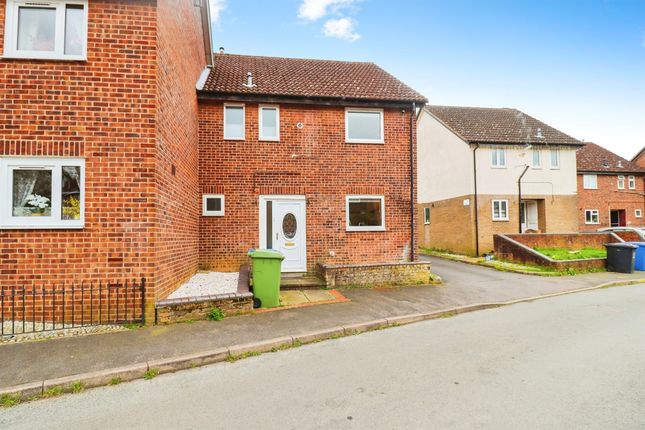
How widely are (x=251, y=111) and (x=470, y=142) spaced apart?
1286cm

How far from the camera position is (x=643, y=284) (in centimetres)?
1083

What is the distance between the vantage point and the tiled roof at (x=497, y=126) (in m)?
19.0

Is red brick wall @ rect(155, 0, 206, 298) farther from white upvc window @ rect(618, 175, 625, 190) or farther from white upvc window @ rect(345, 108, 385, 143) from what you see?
white upvc window @ rect(618, 175, 625, 190)

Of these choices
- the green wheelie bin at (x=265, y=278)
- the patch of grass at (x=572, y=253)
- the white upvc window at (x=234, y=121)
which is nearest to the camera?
the green wheelie bin at (x=265, y=278)

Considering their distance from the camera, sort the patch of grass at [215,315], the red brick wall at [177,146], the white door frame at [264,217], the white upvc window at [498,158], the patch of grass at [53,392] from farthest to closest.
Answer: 1. the white upvc window at [498,158]
2. the white door frame at [264,217]
3. the red brick wall at [177,146]
4. the patch of grass at [215,315]
5. the patch of grass at [53,392]

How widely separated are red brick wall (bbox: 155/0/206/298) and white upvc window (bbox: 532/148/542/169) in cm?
1830

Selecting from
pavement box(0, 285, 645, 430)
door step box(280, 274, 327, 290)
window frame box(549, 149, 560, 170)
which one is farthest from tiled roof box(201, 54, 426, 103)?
window frame box(549, 149, 560, 170)

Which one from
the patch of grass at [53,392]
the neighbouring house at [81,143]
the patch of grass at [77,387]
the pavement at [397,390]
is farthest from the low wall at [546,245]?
the patch of grass at [53,392]

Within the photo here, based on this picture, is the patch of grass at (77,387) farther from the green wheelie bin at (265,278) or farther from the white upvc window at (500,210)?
the white upvc window at (500,210)

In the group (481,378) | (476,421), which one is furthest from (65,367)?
(481,378)

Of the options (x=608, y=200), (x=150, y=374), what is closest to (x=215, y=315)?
(x=150, y=374)

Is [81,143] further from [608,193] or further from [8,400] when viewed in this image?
[608,193]

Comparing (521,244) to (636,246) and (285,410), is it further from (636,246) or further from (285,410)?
(285,410)

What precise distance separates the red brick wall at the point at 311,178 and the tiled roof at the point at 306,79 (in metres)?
0.55
